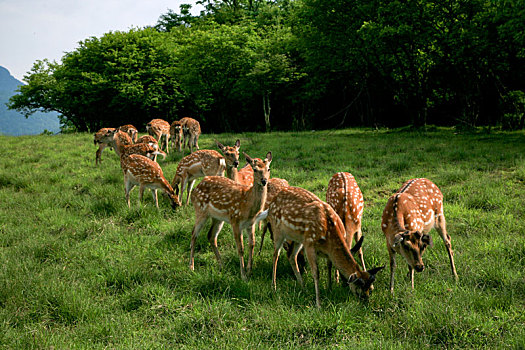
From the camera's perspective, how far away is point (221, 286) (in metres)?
3.99

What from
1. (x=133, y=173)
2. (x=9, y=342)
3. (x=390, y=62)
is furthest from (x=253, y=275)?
(x=390, y=62)

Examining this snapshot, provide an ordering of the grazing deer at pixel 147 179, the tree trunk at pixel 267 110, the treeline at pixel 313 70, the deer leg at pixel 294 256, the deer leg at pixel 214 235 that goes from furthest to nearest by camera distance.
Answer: the tree trunk at pixel 267 110
the treeline at pixel 313 70
the grazing deer at pixel 147 179
the deer leg at pixel 214 235
the deer leg at pixel 294 256

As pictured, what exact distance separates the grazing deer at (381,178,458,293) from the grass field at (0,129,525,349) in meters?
0.31

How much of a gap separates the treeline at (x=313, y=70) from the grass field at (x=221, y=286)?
224 inches

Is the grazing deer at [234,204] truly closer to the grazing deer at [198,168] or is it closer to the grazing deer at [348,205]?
the grazing deer at [348,205]

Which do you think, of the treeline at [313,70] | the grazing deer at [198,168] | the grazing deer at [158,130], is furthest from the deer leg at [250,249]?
the grazing deer at [158,130]

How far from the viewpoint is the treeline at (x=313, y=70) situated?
14.5 meters

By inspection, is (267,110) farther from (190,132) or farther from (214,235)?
(214,235)

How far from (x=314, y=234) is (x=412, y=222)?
1197mm

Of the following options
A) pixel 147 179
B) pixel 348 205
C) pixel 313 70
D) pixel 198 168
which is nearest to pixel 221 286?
pixel 348 205

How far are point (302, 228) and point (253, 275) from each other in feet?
3.06

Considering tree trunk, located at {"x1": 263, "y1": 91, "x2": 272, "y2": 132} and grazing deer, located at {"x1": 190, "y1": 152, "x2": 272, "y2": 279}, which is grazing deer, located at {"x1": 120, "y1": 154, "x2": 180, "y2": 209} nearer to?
grazing deer, located at {"x1": 190, "y1": 152, "x2": 272, "y2": 279}

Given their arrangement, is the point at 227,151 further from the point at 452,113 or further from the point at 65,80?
the point at 65,80

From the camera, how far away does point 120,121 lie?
90.3 feet
